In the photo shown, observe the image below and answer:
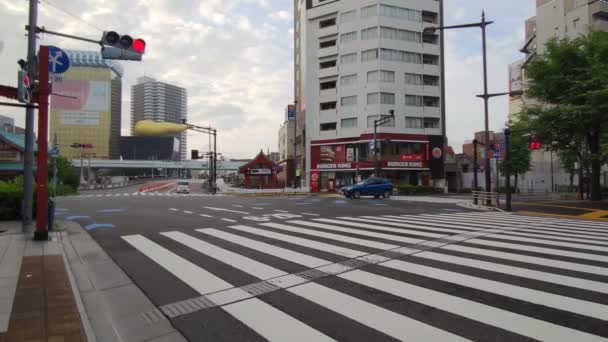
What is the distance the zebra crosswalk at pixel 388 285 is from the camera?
3463 mm

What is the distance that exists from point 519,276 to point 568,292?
28.8 inches

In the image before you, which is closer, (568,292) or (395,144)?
(568,292)

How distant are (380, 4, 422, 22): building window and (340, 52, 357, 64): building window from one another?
260 inches

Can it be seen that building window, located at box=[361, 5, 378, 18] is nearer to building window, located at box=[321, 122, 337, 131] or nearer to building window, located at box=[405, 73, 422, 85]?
building window, located at box=[405, 73, 422, 85]

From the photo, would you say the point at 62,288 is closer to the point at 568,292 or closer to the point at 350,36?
the point at 568,292

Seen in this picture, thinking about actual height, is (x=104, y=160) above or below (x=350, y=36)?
below

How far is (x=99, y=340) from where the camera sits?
3307 mm

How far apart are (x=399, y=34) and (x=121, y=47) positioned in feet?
154

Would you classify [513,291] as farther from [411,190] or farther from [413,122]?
[413,122]

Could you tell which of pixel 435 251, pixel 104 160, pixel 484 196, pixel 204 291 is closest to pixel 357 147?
pixel 484 196

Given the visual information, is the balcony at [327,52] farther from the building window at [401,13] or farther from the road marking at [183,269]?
the road marking at [183,269]

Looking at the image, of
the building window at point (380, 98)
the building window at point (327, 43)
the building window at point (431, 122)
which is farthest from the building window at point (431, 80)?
the building window at point (327, 43)

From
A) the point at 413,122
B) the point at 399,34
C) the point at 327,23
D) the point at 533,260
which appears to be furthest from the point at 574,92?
the point at 327,23

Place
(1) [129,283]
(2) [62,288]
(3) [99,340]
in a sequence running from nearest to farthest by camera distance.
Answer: (3) [99,340], (2) [62,288], (1) [129,283]
